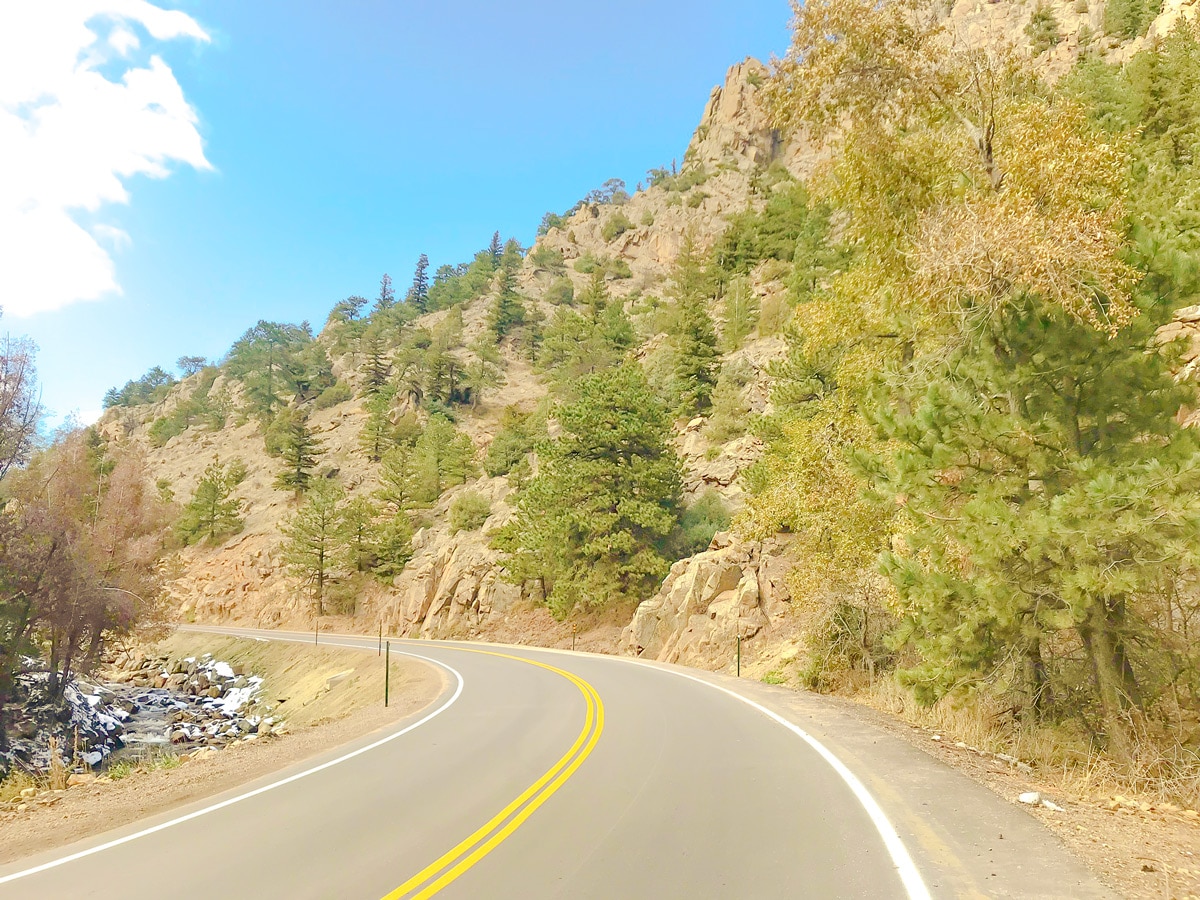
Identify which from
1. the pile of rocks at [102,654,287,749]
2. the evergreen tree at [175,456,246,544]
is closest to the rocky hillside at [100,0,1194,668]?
the evergreen tree at [175,456,246,544]

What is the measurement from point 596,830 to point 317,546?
46826 millimetres

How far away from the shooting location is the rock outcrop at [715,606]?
2278 centimetres

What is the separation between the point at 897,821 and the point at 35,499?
75.5 feet

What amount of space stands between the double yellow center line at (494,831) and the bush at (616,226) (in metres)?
108

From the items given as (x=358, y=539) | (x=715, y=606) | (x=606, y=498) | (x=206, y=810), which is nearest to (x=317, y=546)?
(x=358, y=539)

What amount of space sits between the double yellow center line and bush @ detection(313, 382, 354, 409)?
259 feet

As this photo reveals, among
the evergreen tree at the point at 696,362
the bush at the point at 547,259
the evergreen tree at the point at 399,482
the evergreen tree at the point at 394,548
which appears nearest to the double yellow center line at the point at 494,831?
the evergreen tree at the point at 696,362

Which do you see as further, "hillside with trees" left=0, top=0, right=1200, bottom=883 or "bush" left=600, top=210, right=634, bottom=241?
"bush" left=600, top=210, right=634, bottom=241

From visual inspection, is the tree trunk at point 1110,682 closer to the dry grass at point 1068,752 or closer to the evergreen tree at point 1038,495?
the evergreen tree at point 1038,495

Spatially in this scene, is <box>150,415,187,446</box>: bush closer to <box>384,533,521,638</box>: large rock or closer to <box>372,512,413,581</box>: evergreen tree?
<box>372,512,413,581</box>: evergreen tree

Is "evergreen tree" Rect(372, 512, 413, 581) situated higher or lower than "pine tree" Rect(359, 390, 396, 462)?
lower

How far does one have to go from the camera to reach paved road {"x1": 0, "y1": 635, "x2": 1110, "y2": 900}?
190 inches

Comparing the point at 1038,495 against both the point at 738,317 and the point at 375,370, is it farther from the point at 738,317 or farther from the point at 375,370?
the point at 375,370

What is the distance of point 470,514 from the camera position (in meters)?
44.1
